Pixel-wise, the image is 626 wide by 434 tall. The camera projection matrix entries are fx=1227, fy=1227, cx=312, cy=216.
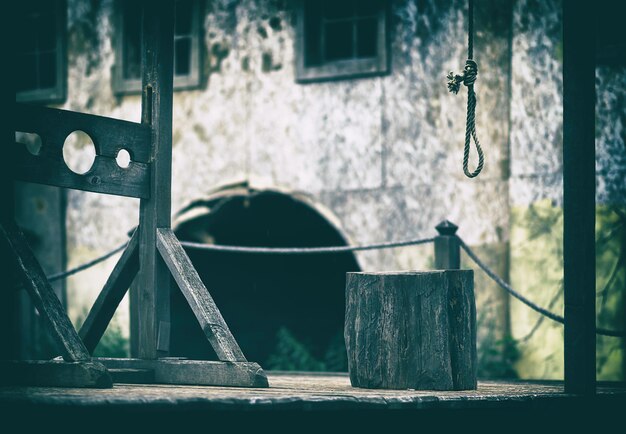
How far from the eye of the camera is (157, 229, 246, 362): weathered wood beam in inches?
228

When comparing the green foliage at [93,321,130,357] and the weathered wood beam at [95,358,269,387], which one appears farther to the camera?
the green foliage at [93,321,130,357]

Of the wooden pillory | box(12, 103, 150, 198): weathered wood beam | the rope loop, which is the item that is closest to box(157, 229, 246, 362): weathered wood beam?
the wooden pillory

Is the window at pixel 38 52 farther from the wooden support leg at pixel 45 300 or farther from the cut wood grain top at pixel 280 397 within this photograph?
the cut wood grain top at pixel 280 397

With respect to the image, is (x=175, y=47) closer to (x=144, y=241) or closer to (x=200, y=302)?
(x=144, y=241)

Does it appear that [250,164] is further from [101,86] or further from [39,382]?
[39,382]

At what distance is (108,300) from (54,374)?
94 cm

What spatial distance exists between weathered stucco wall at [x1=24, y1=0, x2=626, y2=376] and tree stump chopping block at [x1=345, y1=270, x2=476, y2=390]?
12.4 feet

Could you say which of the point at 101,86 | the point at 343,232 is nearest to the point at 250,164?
the point at 343,232

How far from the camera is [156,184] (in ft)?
20.9

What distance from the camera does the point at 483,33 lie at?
9.95 meters

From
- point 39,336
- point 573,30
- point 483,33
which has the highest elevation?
point 483,33

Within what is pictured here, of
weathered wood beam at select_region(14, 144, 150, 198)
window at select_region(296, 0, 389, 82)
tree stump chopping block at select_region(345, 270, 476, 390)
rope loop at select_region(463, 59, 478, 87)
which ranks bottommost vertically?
tree stump chopping block at select_region(345, 270, 476, 390)

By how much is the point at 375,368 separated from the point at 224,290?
6.81 m

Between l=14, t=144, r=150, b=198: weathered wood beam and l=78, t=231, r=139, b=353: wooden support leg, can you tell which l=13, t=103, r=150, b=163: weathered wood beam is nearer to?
l=14, t=144, r=150, b=198: weathered wood beam
